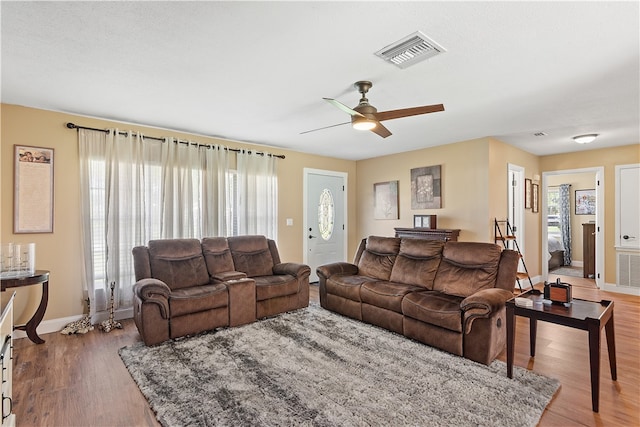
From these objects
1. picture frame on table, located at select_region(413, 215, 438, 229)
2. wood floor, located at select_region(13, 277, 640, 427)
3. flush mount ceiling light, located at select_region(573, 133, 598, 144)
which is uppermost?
flush mount ceiling light, located at select_region(573, 133, 598, 144)

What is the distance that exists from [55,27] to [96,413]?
2539 millimetres

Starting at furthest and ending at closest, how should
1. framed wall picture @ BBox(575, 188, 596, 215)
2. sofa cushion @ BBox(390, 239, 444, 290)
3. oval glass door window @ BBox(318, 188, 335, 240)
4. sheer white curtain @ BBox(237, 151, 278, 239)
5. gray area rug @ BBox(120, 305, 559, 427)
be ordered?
1. framed wall picture @ BBox(575, 188, 596, 215)
2. oval glass door window @ BBox(318, 188, 335, 240)
3. sheer white curtain @ BBox(237, 151, 278, 239)
4. sofa cushion @ BBox(390, 239, 444, 290)
5. gray area rug @ BBox(120, 305, 559, 427)

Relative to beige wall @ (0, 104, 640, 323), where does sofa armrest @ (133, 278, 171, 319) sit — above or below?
below

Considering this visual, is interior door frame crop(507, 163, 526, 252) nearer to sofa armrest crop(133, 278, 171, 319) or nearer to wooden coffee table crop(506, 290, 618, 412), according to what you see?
wooden coffee table crop(506, 290, 618, 412)

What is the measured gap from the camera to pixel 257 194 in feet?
17.8

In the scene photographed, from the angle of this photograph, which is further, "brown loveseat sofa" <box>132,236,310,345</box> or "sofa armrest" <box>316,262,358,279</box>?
"sofa armrest" <box>316,262,358,279</box>

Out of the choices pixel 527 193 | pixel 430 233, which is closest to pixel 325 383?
pixel 430 233

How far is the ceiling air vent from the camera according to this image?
7.32 feet

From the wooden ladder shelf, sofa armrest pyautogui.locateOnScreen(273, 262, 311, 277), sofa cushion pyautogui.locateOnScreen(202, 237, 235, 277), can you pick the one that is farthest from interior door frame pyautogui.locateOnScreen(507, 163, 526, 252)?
sofa cushion pyautogui.locateOnScreen(202, 237, 235, 277)

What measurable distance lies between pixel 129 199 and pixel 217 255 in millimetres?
1306

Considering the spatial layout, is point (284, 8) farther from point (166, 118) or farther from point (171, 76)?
point (166, 118)

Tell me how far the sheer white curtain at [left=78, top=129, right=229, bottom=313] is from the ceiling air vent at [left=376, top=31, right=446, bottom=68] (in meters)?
3.30

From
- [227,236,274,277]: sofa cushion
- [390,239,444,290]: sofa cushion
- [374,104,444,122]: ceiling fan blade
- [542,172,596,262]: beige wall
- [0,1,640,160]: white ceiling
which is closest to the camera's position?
[0,1,640,160]: white ceiling

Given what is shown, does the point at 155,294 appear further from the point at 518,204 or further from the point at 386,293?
the point at 518,204
